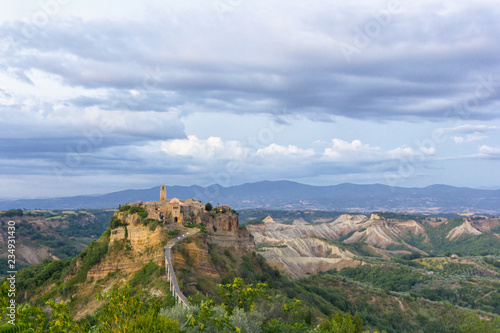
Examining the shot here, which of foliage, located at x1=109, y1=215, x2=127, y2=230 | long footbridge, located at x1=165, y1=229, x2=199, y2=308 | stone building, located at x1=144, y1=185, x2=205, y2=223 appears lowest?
long footbridge, located at x1=165, y1=229, x2=199, y2=308

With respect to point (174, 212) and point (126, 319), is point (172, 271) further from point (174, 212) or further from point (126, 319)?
point (126, 319)

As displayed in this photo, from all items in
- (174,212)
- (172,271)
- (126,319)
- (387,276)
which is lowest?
(387,276)

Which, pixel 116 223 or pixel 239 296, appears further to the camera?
pixel 116 223

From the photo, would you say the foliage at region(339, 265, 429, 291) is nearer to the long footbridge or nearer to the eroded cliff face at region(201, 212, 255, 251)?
the eroded cliff face at region(201, 212, 255, 251)

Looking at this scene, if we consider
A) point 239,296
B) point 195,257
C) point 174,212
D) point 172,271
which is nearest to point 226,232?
point 174,212

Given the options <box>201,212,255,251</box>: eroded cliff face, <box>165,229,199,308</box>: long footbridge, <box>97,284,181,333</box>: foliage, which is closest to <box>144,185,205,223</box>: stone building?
<box>201,212,255,251</box>: eroded cliff face

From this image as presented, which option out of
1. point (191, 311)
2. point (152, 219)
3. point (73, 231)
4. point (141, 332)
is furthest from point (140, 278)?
point (73, 231)

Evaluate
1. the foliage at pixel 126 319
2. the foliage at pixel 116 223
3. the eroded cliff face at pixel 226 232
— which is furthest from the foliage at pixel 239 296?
the eroded cliff face at pixel 226 232

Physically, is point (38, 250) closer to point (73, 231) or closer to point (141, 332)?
point (73, 231)

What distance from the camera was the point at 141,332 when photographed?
698 inches

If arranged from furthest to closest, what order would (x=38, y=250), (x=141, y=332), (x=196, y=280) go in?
(x=38, y=250) < (x=196, y=280) < (x=141, y=332)

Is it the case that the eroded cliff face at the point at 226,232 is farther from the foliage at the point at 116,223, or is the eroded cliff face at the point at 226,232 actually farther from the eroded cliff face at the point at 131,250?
the foliage at the point at 116,223

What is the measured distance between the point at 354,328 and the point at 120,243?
1290 inches

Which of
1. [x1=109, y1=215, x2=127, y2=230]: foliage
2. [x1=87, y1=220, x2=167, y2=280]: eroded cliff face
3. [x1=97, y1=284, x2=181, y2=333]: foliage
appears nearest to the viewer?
[x1=97, y1=284, x2=181, y2=333]: foliage
